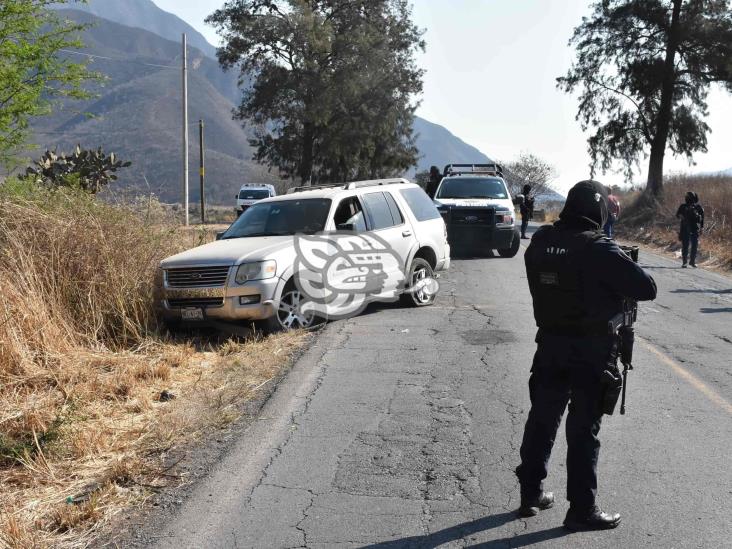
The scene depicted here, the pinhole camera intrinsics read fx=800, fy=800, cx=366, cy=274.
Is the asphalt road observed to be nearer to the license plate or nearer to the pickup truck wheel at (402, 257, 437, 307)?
the license plate

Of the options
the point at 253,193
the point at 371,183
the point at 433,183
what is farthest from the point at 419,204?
the point at 253,193

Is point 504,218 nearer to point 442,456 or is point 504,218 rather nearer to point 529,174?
point 442,456

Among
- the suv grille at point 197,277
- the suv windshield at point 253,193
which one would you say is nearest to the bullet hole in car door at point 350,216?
the suv grille at point 197,277

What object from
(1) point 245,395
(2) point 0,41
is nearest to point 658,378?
(1) point 245,395

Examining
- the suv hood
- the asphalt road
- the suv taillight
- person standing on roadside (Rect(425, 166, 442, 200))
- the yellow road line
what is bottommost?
the asphalt road

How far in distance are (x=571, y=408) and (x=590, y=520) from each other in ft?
1.94

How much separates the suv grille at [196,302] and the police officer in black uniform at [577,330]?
5.37 meters

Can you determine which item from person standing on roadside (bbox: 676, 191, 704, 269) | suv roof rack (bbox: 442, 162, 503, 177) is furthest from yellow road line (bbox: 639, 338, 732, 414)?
suv roof rack (bbox: 442, 162, 503, 177)

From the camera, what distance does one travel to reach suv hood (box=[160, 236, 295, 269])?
922 centimetres

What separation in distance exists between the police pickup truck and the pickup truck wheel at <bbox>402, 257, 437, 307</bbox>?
6612 millimetres

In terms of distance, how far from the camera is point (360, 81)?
1642 inches

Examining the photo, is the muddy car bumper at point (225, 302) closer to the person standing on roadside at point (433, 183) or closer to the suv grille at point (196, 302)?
the suv grille at point (196, 302)

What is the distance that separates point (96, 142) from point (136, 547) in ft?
547
